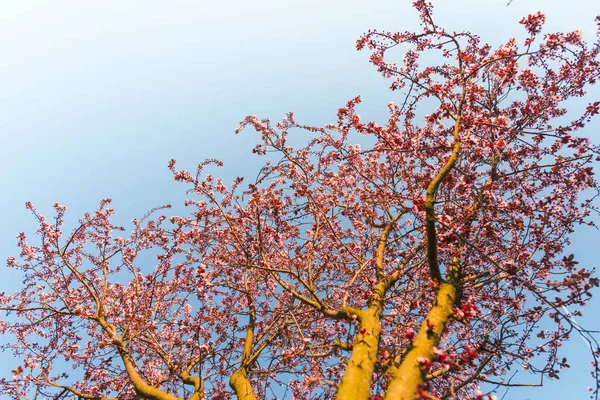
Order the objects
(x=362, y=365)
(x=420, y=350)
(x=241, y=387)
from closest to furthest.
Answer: (x=420, y=350) → (x=362, y=365) → (x=241, y=387)

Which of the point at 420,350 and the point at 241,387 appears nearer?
the point at 420,350

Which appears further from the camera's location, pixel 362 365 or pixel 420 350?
pixel 362 365

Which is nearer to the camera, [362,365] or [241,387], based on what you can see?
[362,365]

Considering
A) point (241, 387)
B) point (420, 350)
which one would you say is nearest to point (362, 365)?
point (420, 350)

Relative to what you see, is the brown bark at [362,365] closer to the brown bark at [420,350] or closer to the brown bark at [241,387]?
the brown bark at [420,350]

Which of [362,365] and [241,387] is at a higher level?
[241,387]

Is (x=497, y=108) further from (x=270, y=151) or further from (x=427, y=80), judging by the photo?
(x=270, y=151)

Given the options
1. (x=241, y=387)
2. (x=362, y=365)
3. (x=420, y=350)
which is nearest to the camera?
(x=420, y=350)

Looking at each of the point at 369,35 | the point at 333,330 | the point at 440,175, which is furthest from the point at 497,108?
the point at 333,330

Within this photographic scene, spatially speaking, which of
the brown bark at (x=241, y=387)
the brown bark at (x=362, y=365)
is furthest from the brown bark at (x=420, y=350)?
the brown bark at (x=241, y=387)

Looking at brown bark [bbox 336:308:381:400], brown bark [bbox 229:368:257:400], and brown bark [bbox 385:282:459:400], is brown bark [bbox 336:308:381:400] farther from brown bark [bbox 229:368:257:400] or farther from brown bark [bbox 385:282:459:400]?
brown bark [bbox 229:368:257:400]

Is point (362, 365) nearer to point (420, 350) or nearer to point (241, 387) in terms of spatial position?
point (420, 350)

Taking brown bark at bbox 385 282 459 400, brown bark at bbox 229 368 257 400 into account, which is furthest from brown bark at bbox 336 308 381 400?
brown bark at bbox 229 368 257 400

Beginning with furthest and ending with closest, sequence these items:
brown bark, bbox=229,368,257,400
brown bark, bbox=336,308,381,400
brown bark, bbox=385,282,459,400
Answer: brown bark, bbox=229,368,257,400, brown bark, bbox=336,308,381,400, brown bark, bbox=385,282,459,400
